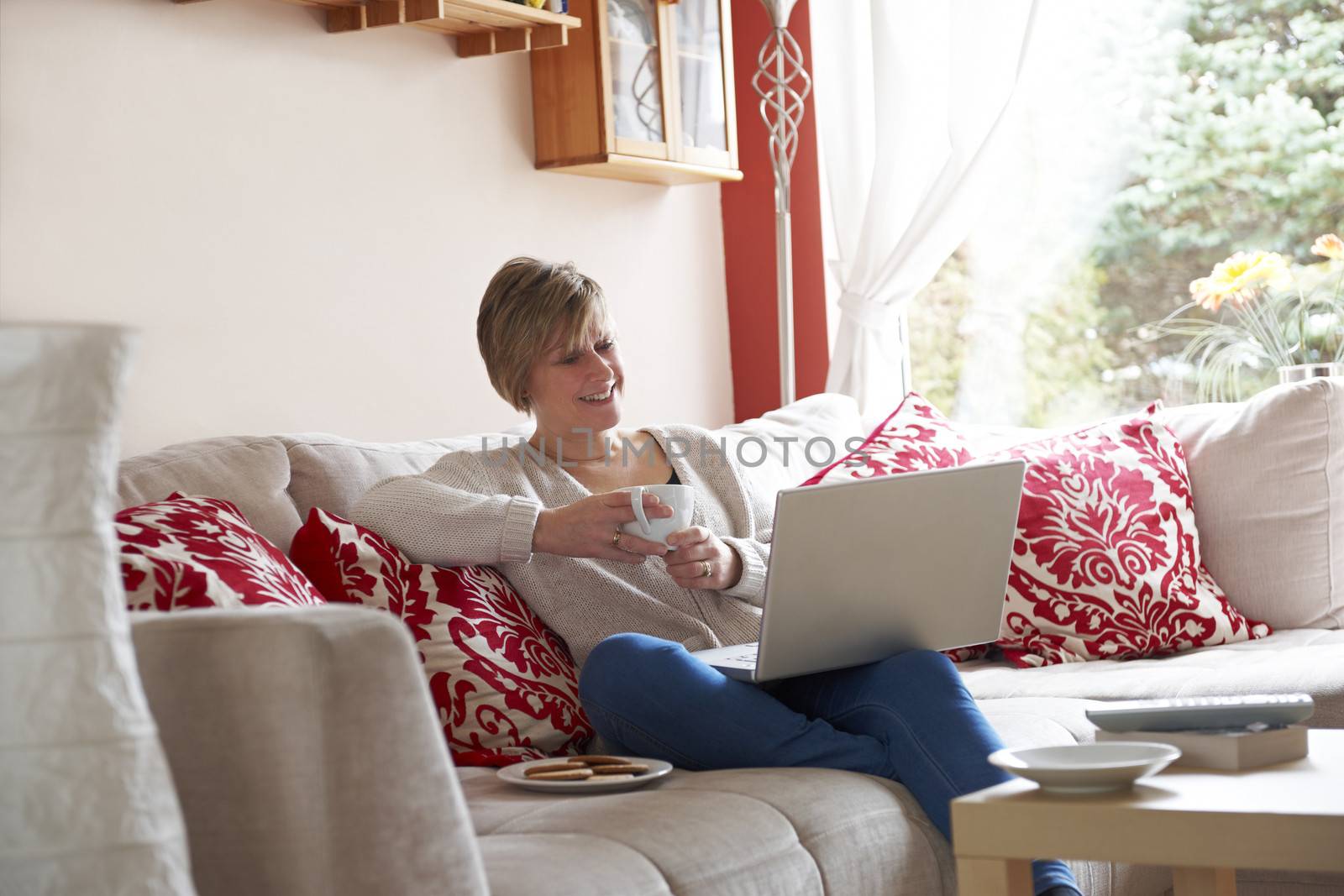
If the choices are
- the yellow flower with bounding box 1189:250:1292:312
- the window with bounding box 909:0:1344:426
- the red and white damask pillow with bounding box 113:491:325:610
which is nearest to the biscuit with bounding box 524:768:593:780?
the red and white damask pillow with bounding box 113:491:325:610

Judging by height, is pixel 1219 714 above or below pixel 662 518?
below

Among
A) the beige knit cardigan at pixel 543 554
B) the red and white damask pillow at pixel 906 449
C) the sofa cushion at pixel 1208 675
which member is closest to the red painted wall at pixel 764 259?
the red and white damask pillow at pixel 906 449

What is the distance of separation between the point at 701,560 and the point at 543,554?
26cm

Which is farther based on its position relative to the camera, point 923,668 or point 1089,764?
point 923,668

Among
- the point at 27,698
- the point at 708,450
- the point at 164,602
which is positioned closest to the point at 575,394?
the point at 708,450

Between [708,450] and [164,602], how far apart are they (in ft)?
3.66

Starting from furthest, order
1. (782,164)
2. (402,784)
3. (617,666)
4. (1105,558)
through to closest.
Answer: (782,164) < (1105,558) < (617,666) < (402,784)

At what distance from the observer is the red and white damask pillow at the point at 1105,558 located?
256 centimetres

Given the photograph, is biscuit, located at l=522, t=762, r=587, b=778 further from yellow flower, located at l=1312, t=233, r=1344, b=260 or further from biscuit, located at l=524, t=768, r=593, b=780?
yellow flower, located at l=1312, t=233, r=1344, b=260

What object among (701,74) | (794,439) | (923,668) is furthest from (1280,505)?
(701,74)

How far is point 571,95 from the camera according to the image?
127 inches

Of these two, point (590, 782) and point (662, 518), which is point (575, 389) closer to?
point (662, 518)

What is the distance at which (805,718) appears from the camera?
1.88m

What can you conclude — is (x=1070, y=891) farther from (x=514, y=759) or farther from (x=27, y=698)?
(x=27, y=698)
